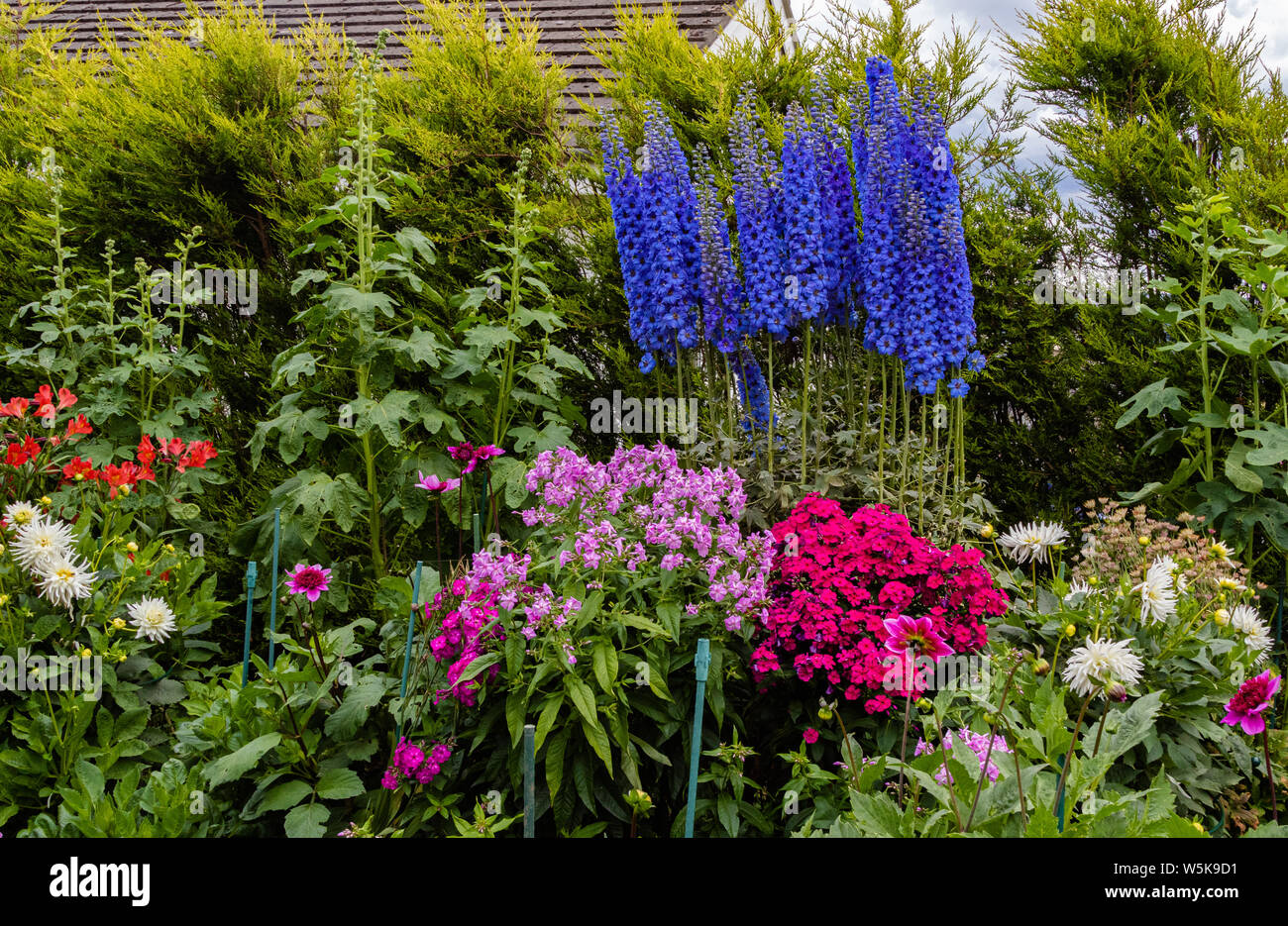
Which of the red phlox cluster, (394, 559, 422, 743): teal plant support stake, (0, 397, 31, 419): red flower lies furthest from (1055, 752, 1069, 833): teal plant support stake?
(0, 397, 31, 419): red flower

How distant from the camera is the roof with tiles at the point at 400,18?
7.13m

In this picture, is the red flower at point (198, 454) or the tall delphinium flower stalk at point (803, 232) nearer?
the tall delphinium flower stalk at point (803, 232)

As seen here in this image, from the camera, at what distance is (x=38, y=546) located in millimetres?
2613

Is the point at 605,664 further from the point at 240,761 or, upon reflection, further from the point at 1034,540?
the point at 1034,540

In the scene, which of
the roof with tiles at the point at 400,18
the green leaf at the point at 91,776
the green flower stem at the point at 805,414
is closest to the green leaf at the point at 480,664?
the green leaf at the point at 91,776

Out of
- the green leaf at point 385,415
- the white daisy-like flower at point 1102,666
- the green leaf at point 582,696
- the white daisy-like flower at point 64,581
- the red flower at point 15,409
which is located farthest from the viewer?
the red flower at point 15,409

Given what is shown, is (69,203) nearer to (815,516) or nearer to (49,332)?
(49,332)

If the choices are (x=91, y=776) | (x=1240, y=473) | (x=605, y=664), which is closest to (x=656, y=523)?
(x=605, y=664)

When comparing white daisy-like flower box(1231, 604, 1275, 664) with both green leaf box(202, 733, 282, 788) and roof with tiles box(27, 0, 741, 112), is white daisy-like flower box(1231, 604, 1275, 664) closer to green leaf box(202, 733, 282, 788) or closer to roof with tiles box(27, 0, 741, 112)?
green leaf box(202, 733, 282, 788)

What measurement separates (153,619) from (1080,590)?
8.74 ft

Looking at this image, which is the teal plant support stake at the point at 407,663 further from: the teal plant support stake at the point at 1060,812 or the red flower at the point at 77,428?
the red flower at the point at 77,428

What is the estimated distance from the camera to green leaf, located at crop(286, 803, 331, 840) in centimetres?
201

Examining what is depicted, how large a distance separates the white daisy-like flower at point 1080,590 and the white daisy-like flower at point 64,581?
2710 millimetres

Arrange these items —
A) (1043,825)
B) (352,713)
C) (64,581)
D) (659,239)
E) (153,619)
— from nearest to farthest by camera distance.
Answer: (1043,825), (352,713), (64,581), (153,619), (659,239)
